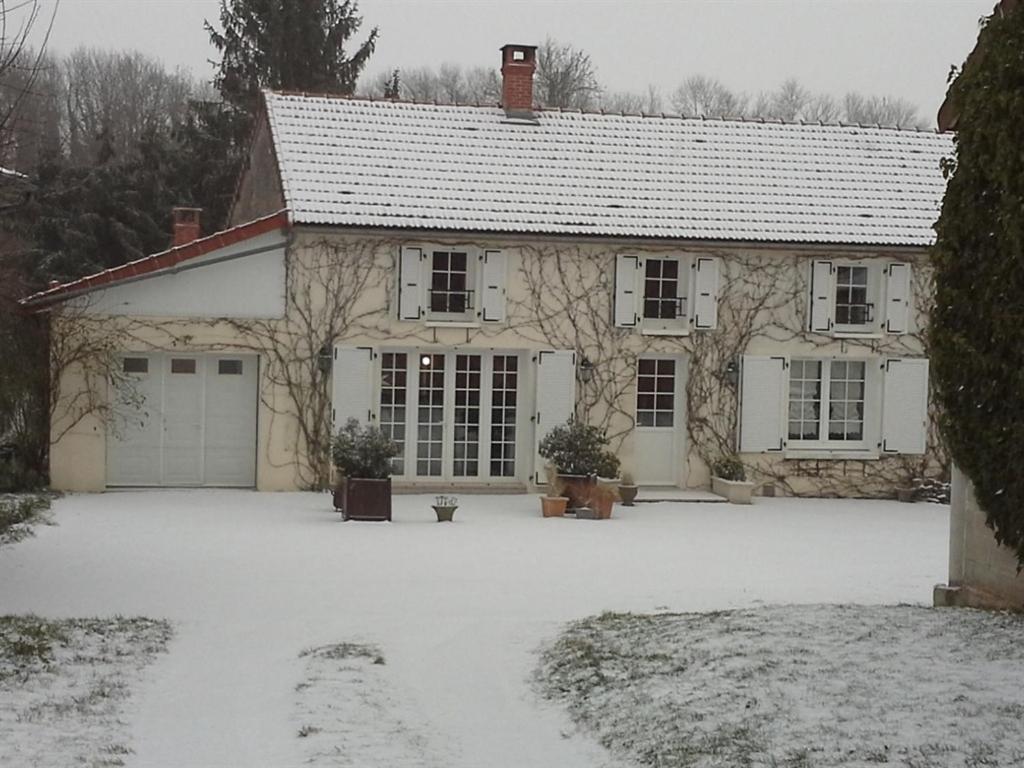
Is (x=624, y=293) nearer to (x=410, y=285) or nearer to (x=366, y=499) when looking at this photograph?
(x=410, y=285)

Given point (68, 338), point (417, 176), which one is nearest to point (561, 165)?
point (417, 176)

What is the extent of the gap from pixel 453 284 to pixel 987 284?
10333 millimetres

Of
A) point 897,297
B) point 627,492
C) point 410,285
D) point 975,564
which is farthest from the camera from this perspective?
point 897,297

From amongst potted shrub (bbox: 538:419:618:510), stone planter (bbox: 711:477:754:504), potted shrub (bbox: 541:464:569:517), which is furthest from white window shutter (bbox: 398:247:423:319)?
stone planter (bbox: 711:477:754:504)

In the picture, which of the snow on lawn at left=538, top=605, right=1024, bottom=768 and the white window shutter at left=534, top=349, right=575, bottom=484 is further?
the white window shutter at left=534, top=349, right=575, bottom=484

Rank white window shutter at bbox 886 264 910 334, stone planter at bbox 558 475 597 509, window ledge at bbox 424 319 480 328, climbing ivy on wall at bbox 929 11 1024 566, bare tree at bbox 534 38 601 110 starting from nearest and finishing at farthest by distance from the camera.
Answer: climbing ivy on wall at bbox 929 11 1024 566 → stone planter at bbox 558 475 597 509 → window ledge at bbox 424 319 480 328 → white window shutter at bbox 886 264 910 334 → bare tree at bbox 534 38 601 110

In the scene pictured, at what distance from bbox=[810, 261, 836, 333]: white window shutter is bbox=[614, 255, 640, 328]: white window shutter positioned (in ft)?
8.88

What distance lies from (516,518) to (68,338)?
6.27 metres

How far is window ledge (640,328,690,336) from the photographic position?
19688mm

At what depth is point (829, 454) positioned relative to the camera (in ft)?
66.5

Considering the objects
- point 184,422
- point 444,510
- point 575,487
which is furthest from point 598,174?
point 184,422

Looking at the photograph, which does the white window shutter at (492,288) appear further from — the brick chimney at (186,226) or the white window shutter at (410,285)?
the brick chimney at (186,226)

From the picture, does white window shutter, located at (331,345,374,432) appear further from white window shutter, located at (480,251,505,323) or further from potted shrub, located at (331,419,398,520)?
potted shrub, located at (331,419,398,520)

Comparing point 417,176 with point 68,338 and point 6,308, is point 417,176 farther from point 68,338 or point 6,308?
point 6,308
